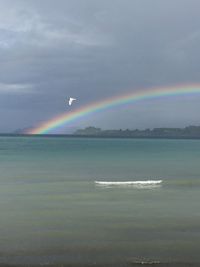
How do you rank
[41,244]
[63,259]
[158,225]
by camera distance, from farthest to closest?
[158,225], [41,244], [63,259]

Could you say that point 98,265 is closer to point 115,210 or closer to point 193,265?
point 193,265

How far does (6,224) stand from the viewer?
25250 mm

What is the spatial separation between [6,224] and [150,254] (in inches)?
368

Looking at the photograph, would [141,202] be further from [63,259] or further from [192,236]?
[63,259]

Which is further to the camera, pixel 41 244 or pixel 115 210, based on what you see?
pixel 115 210

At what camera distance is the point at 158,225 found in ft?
81.8

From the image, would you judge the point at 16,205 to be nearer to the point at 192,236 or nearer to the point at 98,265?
the point at 192,236

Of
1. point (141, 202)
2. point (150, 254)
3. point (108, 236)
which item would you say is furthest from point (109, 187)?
point (150, 254)

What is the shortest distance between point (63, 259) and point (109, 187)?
27.1m

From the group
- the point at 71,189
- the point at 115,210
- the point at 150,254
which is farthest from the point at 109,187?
the point at 150,254

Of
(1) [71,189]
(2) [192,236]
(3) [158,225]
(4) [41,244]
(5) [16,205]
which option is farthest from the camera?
(1) [71,189]

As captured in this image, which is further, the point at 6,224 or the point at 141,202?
the point at 141,202

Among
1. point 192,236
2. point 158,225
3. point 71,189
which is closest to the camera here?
point 192,236

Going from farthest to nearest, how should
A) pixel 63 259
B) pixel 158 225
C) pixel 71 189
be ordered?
pixel 71 189
pixel 158 225
pixel 63 259
